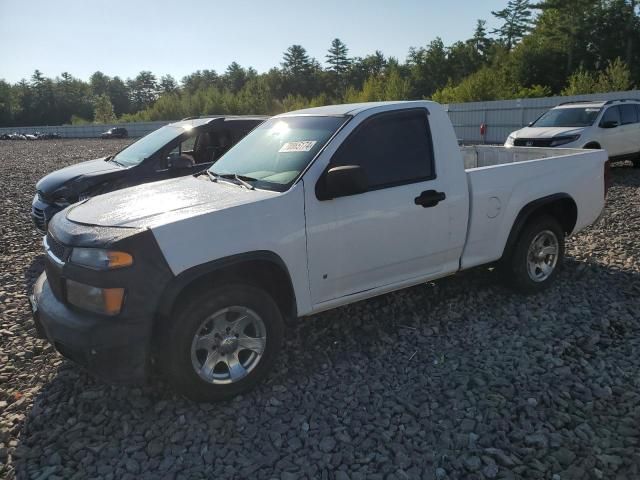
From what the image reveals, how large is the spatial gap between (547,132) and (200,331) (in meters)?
10.5

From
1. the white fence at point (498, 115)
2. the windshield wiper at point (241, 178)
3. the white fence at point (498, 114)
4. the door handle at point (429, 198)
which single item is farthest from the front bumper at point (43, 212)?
the white fence at point (498, 115)

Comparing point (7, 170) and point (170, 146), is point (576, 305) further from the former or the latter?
point (7, 170)

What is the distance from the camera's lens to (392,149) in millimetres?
3984

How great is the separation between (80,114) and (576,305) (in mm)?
123453

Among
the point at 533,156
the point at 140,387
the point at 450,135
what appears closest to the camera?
the point at 140,387

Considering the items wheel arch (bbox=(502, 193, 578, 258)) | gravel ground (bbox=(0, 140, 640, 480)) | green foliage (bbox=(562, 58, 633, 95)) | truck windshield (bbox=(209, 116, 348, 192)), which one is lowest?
gravel ground (bbox=(0, 140, 640, 480))

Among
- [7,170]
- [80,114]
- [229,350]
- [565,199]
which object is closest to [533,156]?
[565,199]

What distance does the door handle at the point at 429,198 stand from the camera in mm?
3938

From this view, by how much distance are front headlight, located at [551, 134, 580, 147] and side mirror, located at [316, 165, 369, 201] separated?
360 inches

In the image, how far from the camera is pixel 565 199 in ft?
16.5

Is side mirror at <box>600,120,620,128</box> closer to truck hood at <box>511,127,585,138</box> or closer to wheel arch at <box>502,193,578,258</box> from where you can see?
truck hood at <box>511,127,585,138</box>

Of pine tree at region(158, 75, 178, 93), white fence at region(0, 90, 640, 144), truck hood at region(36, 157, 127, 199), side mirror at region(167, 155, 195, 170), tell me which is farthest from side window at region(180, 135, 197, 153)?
pine tree at region(158, 75, 178, 93)

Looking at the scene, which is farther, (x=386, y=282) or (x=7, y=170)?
(x=7, y=170)

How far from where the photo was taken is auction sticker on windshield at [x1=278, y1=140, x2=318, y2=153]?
12.5 ft
